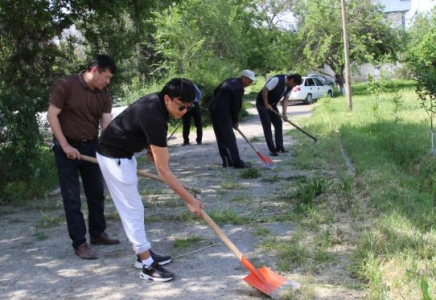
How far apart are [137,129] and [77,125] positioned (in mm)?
1061

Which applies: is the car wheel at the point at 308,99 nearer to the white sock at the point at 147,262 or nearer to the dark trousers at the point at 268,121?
the dark trousers at the point at 268,121

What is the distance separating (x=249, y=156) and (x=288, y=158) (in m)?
0.96

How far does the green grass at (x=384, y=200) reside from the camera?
361 cm

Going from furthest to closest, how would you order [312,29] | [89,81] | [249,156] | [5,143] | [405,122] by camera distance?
[312,29] → [405,122] → [249,156] → [5,143] → [89,81]

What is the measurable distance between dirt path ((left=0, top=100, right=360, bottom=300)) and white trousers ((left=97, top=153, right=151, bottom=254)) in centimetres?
38

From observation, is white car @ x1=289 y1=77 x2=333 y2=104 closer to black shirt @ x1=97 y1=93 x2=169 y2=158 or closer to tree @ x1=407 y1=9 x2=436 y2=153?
tree @ x1=407 y1=9 x2=436 y2=153

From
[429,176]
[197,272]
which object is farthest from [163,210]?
[429,176]

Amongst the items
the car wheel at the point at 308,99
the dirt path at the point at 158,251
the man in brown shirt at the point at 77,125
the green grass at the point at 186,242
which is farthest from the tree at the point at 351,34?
the man in brown shirt at the point at 77,125

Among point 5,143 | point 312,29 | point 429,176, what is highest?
point 312,29

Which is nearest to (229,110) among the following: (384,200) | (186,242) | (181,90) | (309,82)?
(384,200)

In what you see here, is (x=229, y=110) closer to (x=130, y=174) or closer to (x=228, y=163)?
(x=228, y=163)

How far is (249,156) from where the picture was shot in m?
10.1

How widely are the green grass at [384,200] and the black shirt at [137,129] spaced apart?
5.31 ft

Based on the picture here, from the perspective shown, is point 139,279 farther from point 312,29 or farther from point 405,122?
point 312,29
